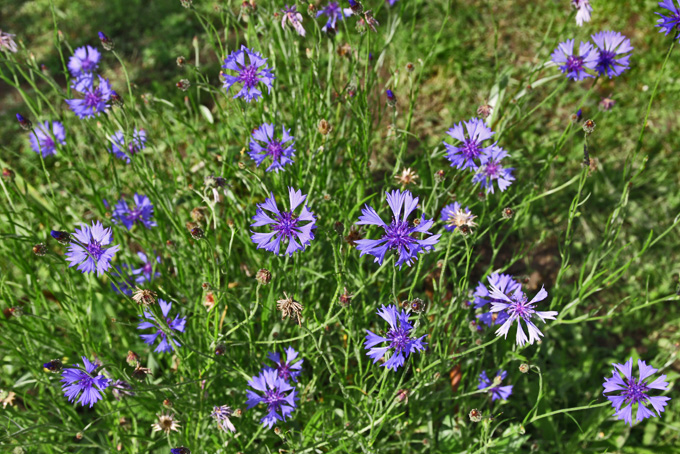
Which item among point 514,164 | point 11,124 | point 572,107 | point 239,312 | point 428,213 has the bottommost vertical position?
point 239,312

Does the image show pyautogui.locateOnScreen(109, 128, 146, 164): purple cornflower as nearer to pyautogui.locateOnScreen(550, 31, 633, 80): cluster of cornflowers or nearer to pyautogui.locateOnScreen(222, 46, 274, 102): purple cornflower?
pyautogui.locateOnScreen(222, 46, 274, 102): purple cornflower

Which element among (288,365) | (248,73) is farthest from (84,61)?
(288,365)

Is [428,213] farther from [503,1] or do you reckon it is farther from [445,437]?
[503,1]

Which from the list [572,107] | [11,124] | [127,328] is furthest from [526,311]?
[11,124]

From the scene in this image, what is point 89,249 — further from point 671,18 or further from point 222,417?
point 671,18

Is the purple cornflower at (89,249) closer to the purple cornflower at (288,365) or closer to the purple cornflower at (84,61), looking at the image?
the purple cornflower at (288,365)
